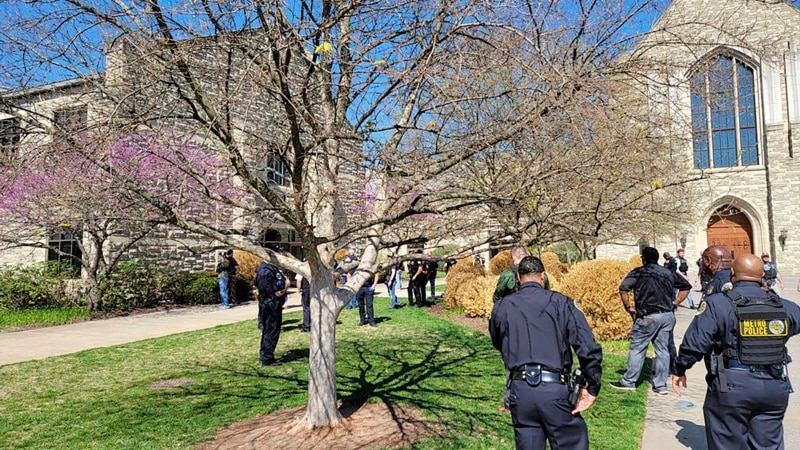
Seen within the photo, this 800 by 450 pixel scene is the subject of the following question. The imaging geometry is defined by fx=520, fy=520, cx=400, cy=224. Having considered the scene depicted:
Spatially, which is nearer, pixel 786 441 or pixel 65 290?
pixel 786 441

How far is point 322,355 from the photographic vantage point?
4742 millimetres

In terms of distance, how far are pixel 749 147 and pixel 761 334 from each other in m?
30.2

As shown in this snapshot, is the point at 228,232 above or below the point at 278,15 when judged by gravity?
below

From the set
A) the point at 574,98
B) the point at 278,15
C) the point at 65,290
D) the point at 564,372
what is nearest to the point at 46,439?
the point at 278,15

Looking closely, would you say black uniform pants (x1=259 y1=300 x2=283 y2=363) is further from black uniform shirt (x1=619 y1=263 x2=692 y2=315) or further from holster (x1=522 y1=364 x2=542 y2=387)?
holster (x1=522 y1=364 x2=542 y2=387)

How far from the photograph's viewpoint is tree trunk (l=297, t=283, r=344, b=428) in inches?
186

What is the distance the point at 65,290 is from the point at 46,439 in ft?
34.6

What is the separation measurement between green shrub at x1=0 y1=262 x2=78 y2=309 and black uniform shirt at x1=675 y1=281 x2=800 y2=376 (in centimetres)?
1446

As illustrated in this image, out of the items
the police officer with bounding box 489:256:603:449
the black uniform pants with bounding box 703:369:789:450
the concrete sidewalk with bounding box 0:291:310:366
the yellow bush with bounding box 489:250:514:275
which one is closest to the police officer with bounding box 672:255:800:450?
the black uniform pants with bounding box 703:369:789:450

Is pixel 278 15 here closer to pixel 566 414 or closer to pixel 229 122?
pixel 229 122

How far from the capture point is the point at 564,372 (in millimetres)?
3186

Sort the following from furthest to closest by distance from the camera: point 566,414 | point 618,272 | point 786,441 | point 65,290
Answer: point 65,290 < point 618,272 < point 786,441 < point 566,414

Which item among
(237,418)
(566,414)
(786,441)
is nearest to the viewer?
(566,414)

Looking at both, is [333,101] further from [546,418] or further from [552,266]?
[552,266]
